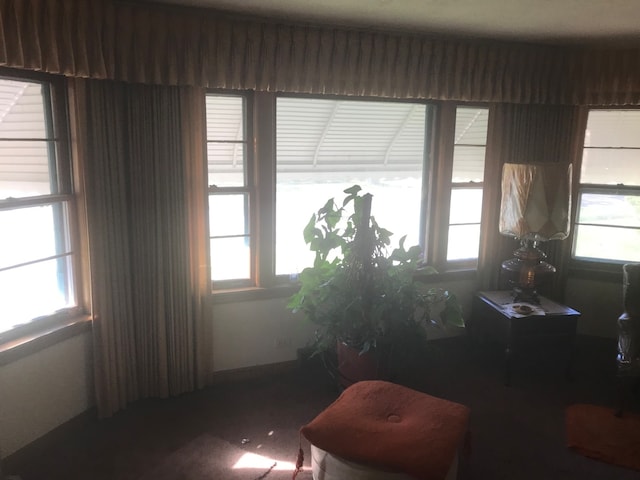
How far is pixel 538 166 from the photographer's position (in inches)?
135

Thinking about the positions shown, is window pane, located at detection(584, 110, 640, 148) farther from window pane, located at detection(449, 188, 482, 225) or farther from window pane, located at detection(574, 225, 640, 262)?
window pane, located at detection(449, 188, 482, 225)

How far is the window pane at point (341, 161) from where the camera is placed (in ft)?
11.7

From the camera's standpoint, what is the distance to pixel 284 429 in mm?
3020

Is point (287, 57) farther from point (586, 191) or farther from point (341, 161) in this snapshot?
point (586, 191)

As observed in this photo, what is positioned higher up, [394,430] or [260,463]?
[394,430]

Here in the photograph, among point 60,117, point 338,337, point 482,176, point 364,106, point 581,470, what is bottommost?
point 581,470

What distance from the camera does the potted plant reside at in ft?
10.1

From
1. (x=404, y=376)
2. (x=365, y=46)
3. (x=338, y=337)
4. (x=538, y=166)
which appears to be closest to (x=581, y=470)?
(x=404, y=376)

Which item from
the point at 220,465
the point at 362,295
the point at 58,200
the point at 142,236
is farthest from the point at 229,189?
the point at 220,465

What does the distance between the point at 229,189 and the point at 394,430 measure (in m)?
1.89

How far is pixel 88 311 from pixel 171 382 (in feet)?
2.36

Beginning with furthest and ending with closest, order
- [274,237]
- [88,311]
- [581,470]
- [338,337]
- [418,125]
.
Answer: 1. [418,125]
2. [274,237]
3. [338,337]
4. [88,311]
5. [581,470]

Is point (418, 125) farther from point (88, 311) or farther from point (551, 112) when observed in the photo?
point (88, 311)

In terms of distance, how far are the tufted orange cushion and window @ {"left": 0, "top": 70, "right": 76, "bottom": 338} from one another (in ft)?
5.47
